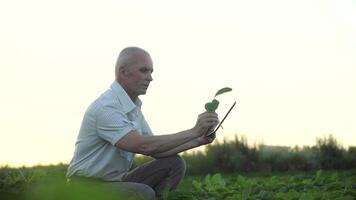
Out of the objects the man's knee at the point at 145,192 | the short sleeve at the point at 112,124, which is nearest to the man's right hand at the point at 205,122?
the short sleeve at the point at 112,124

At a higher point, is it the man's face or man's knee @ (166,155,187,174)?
the man's face

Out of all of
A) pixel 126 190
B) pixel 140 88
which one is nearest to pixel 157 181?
pixel 126 190

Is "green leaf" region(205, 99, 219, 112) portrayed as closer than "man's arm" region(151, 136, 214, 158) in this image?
Yes

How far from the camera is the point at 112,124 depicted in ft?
11.0

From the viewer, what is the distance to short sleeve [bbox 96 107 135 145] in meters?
3.32

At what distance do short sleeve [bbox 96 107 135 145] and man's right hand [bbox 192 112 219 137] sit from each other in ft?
1.53

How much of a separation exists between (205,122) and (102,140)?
0.84 m

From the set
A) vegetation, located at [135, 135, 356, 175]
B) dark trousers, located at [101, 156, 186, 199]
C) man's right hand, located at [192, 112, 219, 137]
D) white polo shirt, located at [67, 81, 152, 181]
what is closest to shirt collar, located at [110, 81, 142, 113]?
white polo shirt, located at [67, 81, 152, 181]

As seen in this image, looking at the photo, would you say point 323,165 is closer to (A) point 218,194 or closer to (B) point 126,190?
(A) point 218,194

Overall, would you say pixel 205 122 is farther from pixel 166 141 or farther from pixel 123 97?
pixel 123 97

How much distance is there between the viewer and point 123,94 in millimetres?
3568

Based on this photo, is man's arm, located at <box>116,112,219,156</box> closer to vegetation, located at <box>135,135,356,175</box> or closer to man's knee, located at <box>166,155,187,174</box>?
man's knee, located at <box>166,155,187,174</box>

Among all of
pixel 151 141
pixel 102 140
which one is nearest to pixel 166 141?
pixel 151 141

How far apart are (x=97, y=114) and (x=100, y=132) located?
0.12m
